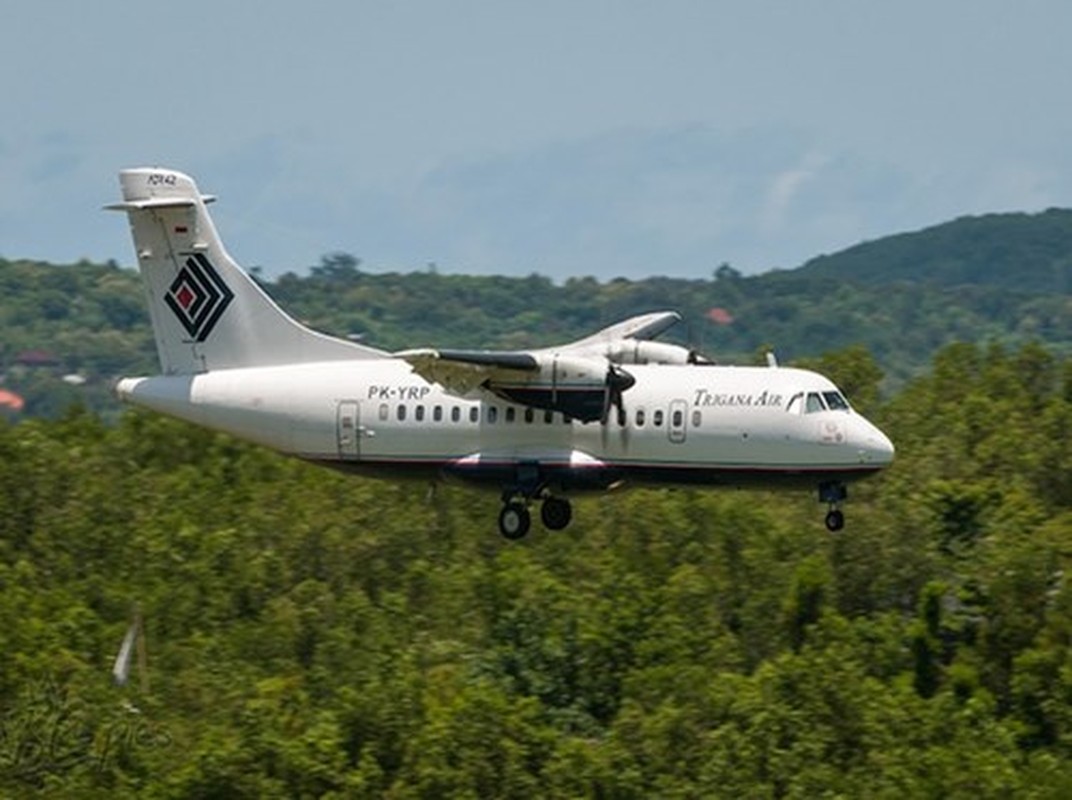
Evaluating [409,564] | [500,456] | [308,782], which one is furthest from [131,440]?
[500,456]

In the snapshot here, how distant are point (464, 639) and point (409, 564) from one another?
7.51 m

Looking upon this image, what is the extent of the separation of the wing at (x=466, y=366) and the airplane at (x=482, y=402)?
0.13 ft

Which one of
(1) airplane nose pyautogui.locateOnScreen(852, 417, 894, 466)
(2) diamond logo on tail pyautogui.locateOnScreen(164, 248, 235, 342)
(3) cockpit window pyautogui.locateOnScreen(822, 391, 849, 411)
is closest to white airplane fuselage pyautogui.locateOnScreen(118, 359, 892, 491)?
(1) airplane nose pyautogui.locateOnScreen(852, 417, 894, 466)

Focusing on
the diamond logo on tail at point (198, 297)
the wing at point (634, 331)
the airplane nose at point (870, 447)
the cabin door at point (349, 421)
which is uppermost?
the diamond logo on tail at point (198, 297)

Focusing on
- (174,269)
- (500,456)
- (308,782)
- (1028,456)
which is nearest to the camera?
(500,456)

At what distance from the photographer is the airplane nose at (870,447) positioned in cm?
5194

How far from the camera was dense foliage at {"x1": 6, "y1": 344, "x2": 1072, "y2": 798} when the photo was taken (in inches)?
2496

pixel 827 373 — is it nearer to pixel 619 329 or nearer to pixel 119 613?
pixel 119 613

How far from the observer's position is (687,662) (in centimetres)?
7662

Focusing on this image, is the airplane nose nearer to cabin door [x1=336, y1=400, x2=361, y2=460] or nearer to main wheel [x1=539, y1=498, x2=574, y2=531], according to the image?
main wheel [x1=539, y1=498, x2=574, y2=531]

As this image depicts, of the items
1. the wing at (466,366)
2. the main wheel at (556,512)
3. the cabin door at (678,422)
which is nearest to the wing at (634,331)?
the main wheel at (556,512)

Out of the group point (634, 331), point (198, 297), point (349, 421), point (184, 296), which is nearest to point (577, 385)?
point (349, 421)

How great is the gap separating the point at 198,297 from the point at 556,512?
819cm

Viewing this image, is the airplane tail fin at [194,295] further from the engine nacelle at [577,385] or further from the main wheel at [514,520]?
the engine nacelle at [577,385]
